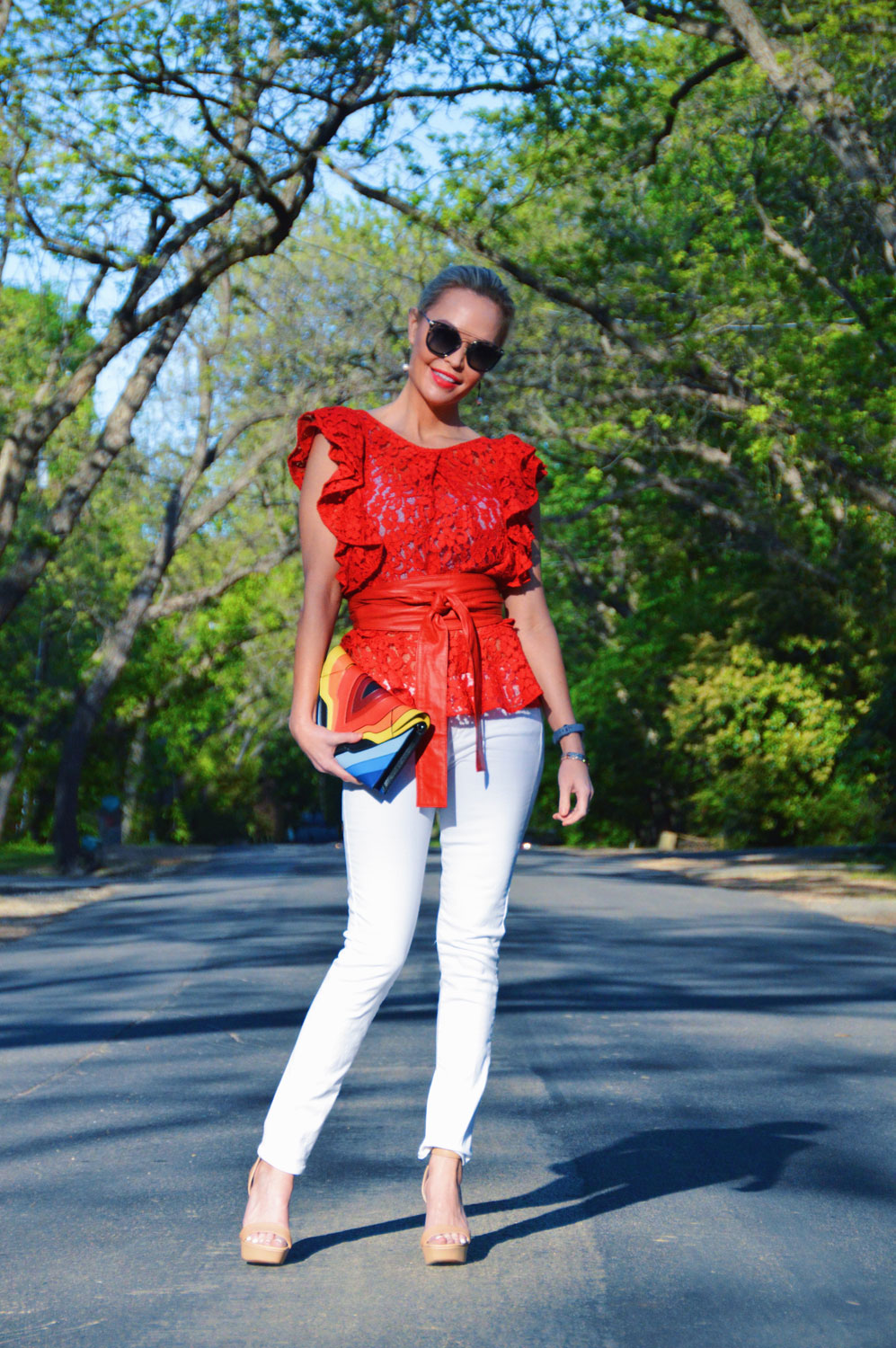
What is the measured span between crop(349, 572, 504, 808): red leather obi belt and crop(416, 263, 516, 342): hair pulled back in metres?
0.61

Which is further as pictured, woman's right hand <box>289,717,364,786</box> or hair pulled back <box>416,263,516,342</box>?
hair pulled back <box>416,263,516,342</box>

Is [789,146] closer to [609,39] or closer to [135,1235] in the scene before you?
[609,39]

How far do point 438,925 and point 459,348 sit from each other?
128 centimetres

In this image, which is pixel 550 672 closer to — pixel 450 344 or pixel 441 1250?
pixel 450 344

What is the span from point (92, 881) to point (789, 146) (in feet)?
45.2

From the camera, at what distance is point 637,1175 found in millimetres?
4371

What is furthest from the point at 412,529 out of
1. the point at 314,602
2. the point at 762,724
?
the point at 762,724

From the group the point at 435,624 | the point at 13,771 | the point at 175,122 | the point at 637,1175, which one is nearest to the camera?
the point at 435,624

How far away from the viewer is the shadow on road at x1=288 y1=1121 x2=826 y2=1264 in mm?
3746

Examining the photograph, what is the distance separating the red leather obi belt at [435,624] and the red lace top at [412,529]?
0.06ft

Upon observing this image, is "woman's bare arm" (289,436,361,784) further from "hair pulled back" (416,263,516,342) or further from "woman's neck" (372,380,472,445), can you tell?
"hair pulled back" (416,263,516,342)

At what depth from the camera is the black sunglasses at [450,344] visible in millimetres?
3637

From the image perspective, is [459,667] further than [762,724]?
No

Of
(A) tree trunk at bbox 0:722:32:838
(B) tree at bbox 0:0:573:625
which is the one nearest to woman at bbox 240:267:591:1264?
(B) tree at bbox 0:0:573:625
